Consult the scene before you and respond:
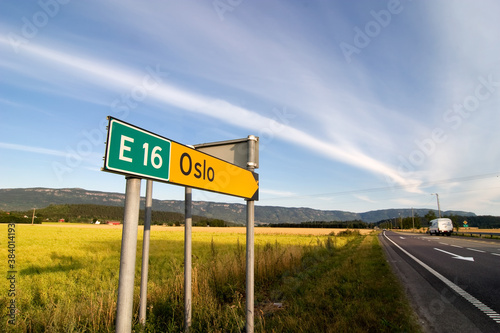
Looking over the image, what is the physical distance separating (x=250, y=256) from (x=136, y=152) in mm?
1912

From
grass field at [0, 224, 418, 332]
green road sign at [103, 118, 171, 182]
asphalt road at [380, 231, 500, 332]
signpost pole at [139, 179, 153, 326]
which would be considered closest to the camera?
green road sign at [103, 118, 171, 182]

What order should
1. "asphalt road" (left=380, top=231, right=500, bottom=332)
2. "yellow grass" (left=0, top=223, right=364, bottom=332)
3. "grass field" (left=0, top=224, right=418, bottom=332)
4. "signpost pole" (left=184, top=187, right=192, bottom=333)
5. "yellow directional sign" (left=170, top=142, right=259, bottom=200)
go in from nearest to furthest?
"yellow directional sign" (left=170, top=142, right=259, bottom=200) < "signpost pole" (left=184, top=187, right=192, bottom=333) < "grass field" (left=0, top=224, right=418, bottom=332) < "yellow grass" (left=0, top=223, right=364, bottom=332) < "asphalt road" (left=380, top=231, right=500, bottom=332)

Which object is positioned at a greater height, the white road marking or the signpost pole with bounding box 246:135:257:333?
the signpost pole with bounding box 246:135:257:333

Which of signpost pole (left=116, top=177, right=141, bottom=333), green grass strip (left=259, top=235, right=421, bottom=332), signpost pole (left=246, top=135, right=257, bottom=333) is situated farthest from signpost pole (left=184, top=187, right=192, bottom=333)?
signpost pole (left=116, top=177, right=141, bottom=333)

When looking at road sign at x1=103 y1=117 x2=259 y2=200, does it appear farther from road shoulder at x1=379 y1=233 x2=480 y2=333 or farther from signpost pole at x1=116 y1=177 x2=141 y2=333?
road shoulder at x1=379 y1=233 x2=480 y2=333

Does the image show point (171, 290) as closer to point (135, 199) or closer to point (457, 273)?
point (135, 199)

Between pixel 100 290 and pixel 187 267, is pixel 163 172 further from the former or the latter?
pixel 100 290

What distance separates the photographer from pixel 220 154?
3412 millimetres

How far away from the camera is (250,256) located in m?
3.13

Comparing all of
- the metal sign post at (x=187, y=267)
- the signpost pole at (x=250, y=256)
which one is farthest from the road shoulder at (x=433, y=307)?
the metal sign post at (x=187, y=267)

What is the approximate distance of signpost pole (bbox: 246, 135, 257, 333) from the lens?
3021 millimetres

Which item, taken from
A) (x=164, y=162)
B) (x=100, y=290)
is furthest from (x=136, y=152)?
(x=100, y=290)

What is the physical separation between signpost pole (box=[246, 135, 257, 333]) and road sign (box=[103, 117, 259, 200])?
279mm

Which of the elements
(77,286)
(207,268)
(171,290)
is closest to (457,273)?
(207,268)
